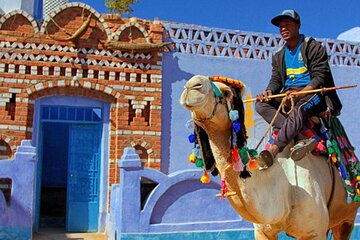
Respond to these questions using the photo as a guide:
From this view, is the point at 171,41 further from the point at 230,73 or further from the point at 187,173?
the point at 187,173

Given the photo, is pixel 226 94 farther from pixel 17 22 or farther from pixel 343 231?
pixel 17 22

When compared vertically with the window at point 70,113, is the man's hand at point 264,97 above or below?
below

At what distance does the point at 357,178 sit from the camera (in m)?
4.64

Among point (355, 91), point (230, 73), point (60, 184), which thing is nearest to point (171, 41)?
point (230, 73)

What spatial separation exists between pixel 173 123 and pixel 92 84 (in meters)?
1.90

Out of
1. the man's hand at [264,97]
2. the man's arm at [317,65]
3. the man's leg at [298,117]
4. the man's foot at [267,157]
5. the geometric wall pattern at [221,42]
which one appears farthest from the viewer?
the geometric wall pattern at [221,42]

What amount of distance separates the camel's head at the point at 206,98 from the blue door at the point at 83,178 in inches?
292

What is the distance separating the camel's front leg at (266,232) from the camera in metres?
4.21

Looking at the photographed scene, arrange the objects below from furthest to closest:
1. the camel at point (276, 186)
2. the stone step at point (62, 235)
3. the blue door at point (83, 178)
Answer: the blue door at point (83, 178), the stone step at point (62, 235), the camel at point (276, 186)

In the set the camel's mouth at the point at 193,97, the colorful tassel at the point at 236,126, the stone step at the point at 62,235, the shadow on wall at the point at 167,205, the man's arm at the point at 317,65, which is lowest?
the stone step at the point at 62,235

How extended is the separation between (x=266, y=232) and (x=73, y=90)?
679cm

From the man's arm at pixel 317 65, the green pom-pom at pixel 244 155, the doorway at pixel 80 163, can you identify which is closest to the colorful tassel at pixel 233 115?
the green pom-pom at pixel 244 155

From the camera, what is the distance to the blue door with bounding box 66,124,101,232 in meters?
10.1

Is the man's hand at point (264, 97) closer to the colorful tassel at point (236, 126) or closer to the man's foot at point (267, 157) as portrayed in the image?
the man's foot at point (267, 157)
